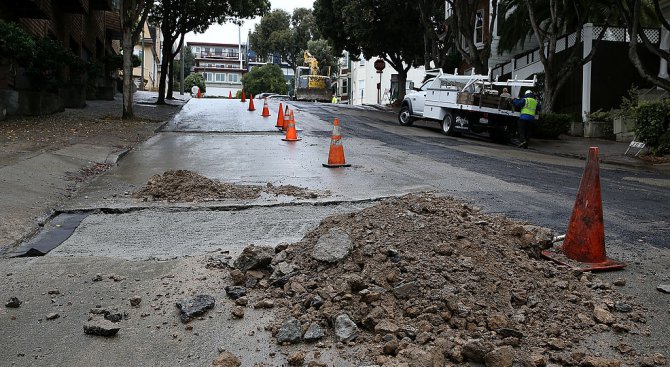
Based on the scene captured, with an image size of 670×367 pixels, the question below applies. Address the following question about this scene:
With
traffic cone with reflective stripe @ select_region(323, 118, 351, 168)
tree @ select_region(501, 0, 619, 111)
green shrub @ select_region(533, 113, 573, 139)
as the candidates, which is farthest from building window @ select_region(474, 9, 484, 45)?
traffic cone with reflective stripe @ select_region(323, 118, 351, 168)

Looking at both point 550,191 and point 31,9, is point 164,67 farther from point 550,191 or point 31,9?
point 550,191

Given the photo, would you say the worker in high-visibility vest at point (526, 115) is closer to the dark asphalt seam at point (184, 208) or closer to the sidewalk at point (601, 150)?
the sidewalk at point (601, 150)

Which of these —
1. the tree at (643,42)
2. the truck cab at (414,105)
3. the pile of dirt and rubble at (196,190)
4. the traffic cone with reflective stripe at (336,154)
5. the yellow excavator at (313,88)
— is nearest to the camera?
the pile of dirt and rubble at (196,190)

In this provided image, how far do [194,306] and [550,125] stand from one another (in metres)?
17.7

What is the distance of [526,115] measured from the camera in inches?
683

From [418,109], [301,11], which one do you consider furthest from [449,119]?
[301,11]

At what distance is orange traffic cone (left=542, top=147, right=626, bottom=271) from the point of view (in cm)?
500

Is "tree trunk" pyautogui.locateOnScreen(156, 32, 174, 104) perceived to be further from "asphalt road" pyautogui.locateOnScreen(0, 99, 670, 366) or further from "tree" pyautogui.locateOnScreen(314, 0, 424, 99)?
"asphalt road" pyautogui.locateOnScreen(0, 99, 670, 366)

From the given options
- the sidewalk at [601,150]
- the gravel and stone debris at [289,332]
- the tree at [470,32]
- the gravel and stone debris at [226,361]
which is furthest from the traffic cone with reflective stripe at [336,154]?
the tree at [470,32]

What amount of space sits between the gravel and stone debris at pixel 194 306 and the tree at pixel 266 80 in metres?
68.9

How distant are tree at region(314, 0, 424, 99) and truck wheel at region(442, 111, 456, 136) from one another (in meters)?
13.8

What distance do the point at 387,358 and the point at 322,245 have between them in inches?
53.3

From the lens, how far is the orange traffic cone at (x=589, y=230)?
4996 mm

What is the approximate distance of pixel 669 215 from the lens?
732 cm
